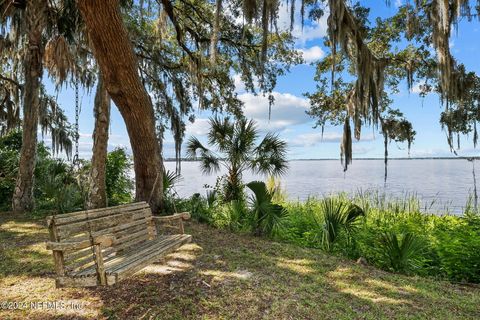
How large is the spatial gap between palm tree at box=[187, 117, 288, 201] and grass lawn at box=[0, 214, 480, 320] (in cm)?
288

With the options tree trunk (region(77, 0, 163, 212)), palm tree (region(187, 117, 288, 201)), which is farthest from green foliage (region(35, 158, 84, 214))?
palm tree (region(187, 117, 288, 201))

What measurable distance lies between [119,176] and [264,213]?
4886mm

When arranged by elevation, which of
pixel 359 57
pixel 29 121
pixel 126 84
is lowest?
pixel 29 121

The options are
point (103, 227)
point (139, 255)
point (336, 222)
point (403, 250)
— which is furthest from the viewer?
point (336, 222)

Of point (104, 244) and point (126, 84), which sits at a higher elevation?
point (126, 84)

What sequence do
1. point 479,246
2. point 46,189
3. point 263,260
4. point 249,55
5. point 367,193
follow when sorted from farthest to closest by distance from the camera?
point 249,55 → point 367,193 → point 46,189 → point 479,246 → point 263,260

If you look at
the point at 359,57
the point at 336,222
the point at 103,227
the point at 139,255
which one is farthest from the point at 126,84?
the point at 359,57

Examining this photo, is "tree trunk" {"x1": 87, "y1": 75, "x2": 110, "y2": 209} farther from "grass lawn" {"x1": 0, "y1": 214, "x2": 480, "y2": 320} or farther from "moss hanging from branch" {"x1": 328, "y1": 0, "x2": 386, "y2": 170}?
"moss hanging from branch" {"x1": 328, "y1": 0, "x2": 386, "y2": 170}

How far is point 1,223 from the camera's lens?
5.85 metres

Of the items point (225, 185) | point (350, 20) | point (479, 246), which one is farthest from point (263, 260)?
point (350, 20)

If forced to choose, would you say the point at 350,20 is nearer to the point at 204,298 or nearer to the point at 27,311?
the point at 204,298

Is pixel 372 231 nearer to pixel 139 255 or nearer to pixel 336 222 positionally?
pixel 336 222

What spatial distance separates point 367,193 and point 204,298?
6.20m

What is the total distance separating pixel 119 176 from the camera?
8.59 m
